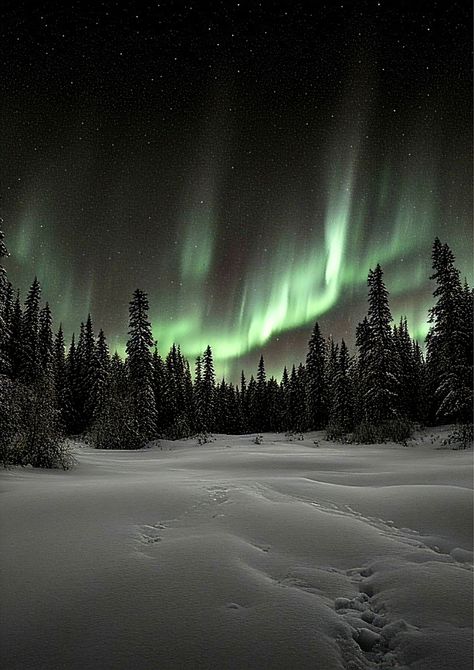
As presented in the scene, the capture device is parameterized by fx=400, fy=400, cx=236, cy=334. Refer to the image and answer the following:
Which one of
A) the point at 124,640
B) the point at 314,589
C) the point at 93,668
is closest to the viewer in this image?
the point at 93,668

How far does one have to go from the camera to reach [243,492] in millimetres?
6312

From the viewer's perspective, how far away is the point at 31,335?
42719mm

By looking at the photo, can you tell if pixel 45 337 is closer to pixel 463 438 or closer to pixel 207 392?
pixel 207 392

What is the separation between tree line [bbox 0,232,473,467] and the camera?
Result: 1180 cm

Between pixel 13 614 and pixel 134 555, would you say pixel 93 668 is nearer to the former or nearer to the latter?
pixel 13 614

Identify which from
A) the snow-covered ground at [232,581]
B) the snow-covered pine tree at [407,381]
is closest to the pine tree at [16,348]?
the snow-covered pine tree at [407,381]

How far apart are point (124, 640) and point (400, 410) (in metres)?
35.0

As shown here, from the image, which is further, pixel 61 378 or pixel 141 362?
pixel 61 378

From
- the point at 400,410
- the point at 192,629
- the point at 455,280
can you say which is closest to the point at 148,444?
the point at 400,410

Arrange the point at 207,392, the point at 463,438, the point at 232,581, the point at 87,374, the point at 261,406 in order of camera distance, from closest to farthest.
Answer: the point at 232,581
the point at 463,438
the point at 87,374
the point at 207,392
the point at 261,406

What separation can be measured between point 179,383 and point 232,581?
6152 cm

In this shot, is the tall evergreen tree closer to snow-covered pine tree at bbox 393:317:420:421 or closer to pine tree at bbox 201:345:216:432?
snow-covered pine tree at bbox 393:317:420:421

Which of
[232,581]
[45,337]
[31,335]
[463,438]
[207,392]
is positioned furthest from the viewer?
[207,392]

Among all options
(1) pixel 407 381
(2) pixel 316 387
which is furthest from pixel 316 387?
(1) pixel 407 381
